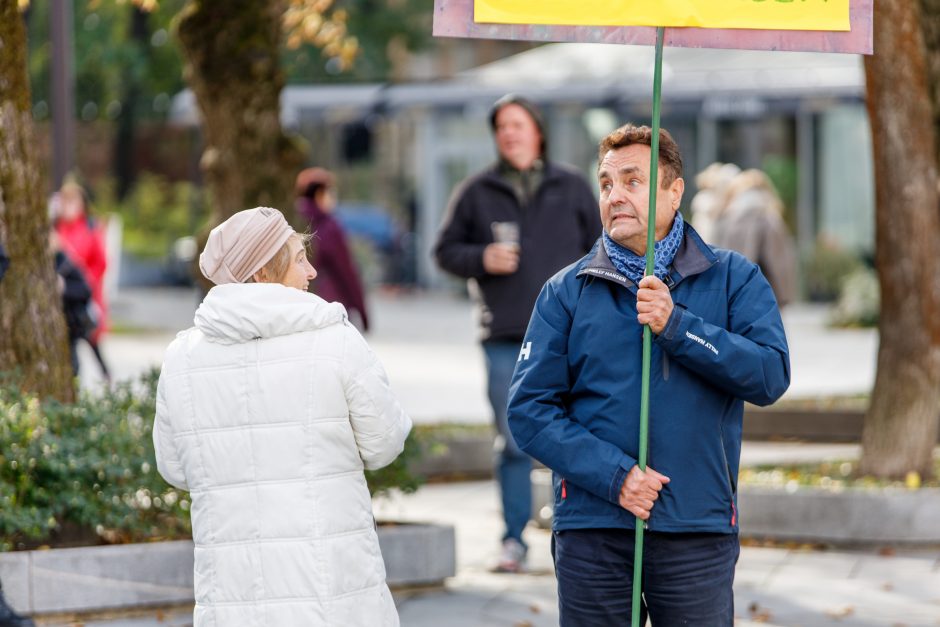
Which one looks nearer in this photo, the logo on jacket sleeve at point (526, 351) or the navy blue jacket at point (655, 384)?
the navy blue jacket at point (655, 384)

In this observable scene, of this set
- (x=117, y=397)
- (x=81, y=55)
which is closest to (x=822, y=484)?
(x=117, y=397)

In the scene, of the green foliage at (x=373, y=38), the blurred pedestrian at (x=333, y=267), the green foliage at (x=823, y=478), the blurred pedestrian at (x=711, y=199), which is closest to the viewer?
the green foliage at (x=823, y=478)

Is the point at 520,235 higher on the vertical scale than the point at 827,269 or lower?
higher

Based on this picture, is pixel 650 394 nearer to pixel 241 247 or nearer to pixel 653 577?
pixel 653 577

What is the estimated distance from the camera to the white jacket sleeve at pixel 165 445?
3.97 metres

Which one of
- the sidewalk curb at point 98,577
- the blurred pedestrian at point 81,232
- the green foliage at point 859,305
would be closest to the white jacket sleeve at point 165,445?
the sidewalk curb at point 98,577

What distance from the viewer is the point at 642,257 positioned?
13.3 feet

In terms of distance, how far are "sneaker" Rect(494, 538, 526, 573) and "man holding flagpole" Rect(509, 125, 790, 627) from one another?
3.30 m

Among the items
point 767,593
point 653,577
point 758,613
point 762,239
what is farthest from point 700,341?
point 762,239

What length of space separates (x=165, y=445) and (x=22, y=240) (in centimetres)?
335

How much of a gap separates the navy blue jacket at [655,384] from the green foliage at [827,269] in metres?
21.4

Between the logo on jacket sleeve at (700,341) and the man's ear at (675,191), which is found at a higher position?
the man's ear at (675,191)

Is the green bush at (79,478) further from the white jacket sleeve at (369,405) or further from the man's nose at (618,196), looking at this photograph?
the man's nose at (618,196)

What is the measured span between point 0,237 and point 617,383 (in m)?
3.86
